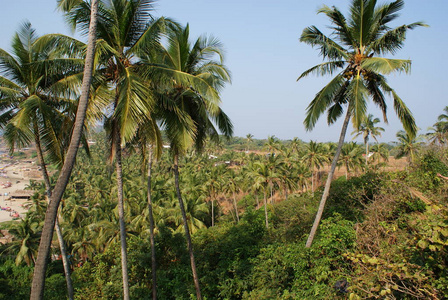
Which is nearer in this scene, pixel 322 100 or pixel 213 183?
pixel 322 100

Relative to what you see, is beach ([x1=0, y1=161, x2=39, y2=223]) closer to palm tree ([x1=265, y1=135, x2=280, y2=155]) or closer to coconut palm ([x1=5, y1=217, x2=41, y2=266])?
coconut palm ([x1=5, y1=217, x2=41, y2=266])

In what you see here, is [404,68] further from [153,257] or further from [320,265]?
[153,257]

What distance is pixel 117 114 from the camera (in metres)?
7.31

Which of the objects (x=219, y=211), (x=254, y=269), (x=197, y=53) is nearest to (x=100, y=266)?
(x=254, y=269)

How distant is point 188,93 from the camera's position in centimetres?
938

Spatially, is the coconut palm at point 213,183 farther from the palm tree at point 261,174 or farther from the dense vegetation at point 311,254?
the dense vegetation at point 311,254

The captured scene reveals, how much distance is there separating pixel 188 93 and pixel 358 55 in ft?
18.4

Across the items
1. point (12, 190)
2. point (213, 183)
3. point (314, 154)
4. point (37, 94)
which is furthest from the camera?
point (12, 190)

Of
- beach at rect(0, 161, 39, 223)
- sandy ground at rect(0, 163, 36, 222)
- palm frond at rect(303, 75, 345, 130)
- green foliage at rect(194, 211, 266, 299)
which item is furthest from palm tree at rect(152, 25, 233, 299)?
sandy ground at rect(0, 163, 36, 222)

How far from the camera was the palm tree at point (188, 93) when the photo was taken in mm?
7742

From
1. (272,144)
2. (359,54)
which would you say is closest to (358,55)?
(359,54)

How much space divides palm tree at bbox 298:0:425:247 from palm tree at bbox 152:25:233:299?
3.25 meters

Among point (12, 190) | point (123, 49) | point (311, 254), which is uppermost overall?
point (123, 49)

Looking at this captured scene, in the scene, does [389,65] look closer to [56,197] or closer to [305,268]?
[305,268]
